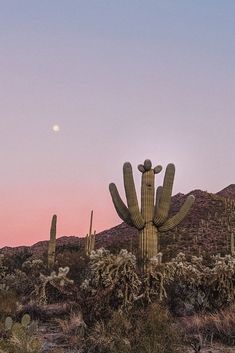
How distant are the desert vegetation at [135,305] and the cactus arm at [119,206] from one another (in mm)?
30

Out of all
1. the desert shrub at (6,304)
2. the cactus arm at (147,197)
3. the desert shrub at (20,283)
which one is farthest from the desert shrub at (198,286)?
the desert shrub at (20,283)

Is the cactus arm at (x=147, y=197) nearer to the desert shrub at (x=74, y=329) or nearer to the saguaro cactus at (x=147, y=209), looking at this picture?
the saguaro cactus at (x=147, y=209)

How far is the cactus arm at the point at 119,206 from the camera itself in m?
13.3

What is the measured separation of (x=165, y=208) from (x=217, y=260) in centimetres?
207

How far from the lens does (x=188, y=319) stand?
9914 mm

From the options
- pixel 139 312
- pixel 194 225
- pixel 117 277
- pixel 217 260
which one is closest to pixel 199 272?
pixel 217 260

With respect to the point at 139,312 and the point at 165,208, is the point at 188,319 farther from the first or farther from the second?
the point at 165,208

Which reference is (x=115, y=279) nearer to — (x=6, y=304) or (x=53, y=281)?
(x=53, y=281)

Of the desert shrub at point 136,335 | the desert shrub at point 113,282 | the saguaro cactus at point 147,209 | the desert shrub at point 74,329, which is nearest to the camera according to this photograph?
the desert shrub at point 136,335

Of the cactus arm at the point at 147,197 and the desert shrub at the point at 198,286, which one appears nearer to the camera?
the desert shrub at the point at 198,286

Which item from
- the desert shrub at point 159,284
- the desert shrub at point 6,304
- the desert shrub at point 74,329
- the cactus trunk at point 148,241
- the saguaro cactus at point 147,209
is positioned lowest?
the desert shrub at point 74,329

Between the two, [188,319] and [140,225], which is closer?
[188,319]

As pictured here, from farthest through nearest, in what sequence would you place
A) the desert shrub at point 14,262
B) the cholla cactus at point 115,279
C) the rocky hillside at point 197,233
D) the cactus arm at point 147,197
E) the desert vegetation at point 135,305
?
the rocky hillside at point 197,233
the desert shrub at point 14,262
the cactus arm at point 147,197
the cholla cactus at point 115,279
the desert vegetation at point 135,305

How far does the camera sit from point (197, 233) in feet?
126
